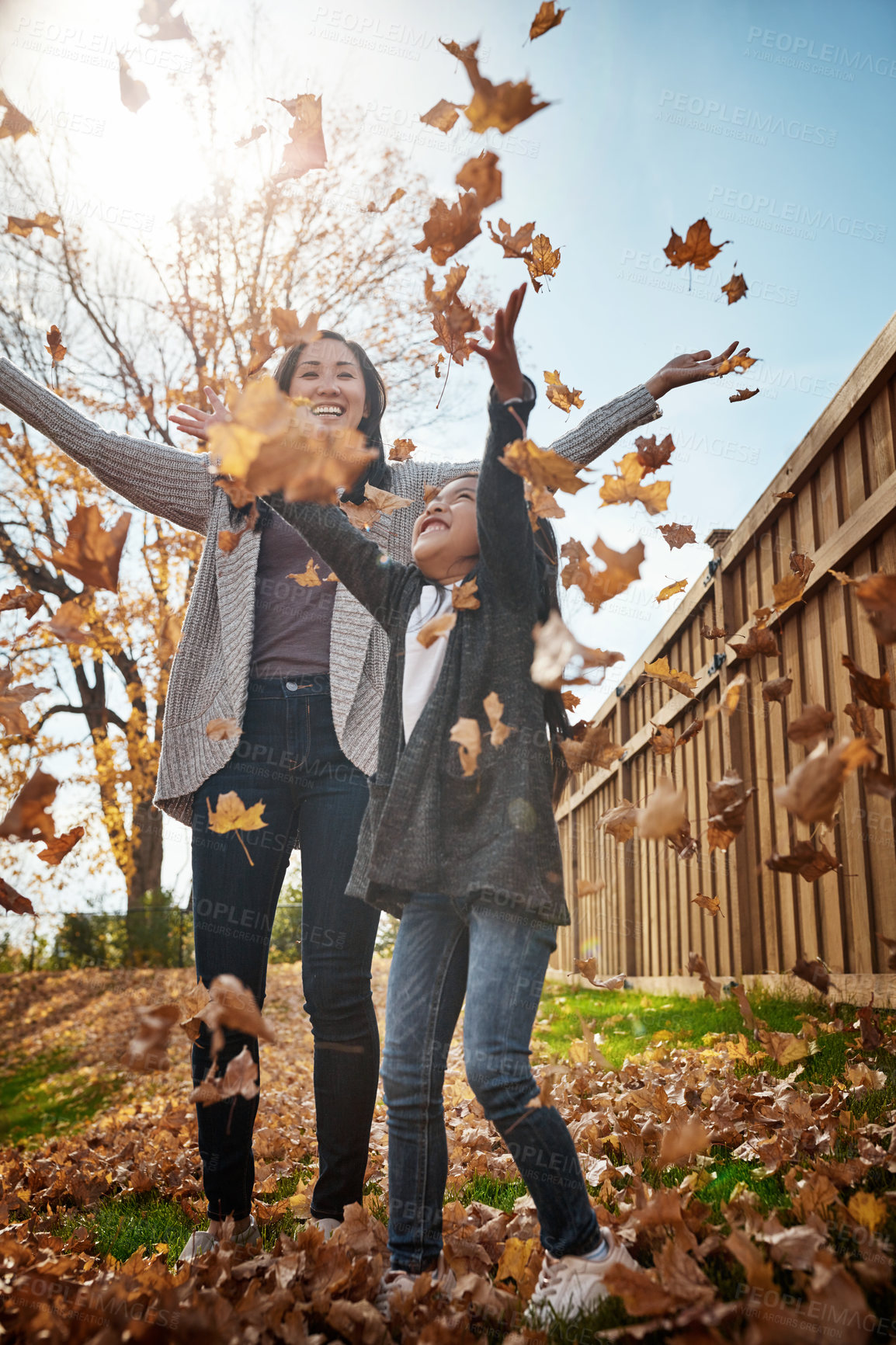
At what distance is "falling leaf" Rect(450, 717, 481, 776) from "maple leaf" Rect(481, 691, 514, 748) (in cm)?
3

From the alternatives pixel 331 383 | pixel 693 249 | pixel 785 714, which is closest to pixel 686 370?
pixel 693 249

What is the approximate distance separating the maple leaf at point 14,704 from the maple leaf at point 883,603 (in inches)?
67.3

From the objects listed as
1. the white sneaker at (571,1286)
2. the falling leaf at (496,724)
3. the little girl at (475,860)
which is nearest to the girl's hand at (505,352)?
the little girl at (475,860)

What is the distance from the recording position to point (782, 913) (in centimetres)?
396

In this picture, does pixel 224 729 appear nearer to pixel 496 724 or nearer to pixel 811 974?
pixel 496 724

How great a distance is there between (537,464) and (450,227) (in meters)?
0.58

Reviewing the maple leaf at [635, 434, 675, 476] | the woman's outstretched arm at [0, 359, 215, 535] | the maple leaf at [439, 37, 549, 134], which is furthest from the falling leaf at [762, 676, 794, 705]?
the woman's outstretched arm at [0, 359, 215, 535]

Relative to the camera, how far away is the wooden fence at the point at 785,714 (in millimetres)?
3084

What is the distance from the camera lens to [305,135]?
2230 mm

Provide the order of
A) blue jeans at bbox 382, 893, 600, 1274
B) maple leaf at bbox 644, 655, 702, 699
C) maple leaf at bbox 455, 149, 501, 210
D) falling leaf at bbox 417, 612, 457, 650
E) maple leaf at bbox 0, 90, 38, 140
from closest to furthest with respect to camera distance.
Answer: blue jeans at bbox 382, 893, 600, 1274 → maple leaf at bbox 455, 149, 501, 210 → falling leaf at bbox 417, 612, 457, 650 → maple leaf at bbox 0, 90, 38, 140 → maple leaf at bbox 644, 655, 702, 699

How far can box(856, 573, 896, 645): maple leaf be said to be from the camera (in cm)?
144

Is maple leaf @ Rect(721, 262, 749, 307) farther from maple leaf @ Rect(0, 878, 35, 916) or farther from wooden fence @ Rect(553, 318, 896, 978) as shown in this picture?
maple leaf @ Rect(0, 878, 35, 916)

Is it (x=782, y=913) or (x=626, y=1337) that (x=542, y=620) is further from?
(x=782, y=913)

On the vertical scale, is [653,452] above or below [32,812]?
above
